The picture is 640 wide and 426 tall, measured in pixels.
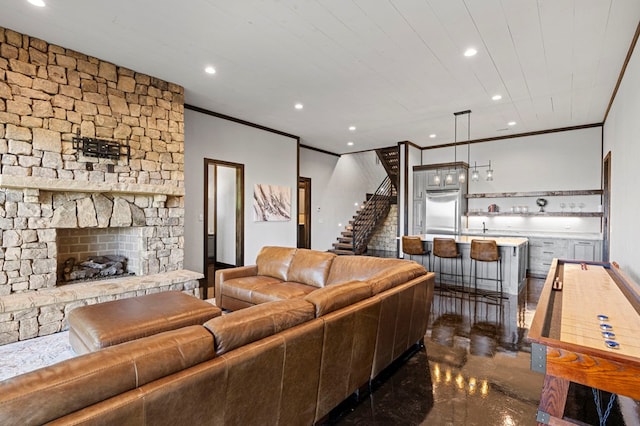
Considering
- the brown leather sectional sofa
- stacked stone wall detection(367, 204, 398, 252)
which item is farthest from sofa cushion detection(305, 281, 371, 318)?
stacked stone wall detection(367, 204, 398, 252)

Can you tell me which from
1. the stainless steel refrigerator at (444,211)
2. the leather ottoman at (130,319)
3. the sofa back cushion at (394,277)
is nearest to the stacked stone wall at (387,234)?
the stainless steel refrigerator at (444,211)

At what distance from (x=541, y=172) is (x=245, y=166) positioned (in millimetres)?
6475

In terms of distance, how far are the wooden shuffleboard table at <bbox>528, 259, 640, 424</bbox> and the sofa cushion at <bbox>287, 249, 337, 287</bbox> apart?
2.35 meters

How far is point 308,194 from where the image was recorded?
9.22m

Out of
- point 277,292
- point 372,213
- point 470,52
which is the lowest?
point 277,292

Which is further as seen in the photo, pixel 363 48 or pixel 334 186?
pixel 334 186

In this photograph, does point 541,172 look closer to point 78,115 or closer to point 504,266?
point 504,266

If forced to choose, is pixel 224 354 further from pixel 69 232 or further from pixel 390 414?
pixel 69 232

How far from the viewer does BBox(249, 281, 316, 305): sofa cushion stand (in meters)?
A: 3.51

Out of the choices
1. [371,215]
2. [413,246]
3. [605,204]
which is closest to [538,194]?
[605,204]

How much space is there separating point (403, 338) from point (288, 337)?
1.52m

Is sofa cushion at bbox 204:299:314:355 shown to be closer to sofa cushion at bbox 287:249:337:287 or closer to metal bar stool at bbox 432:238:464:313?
sofa cushion at bbox 287:249:337:287

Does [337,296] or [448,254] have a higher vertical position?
[337,296]

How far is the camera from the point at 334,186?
10.1m
